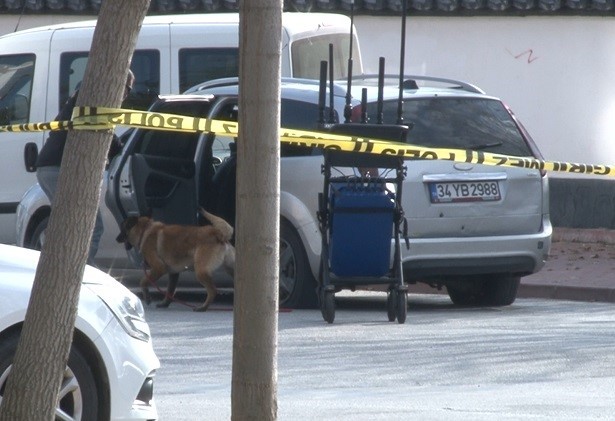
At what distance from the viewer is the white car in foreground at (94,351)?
6125mm

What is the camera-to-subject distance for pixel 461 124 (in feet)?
36.4

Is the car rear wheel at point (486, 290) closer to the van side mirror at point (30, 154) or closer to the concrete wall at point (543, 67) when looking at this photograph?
the van side mirror at point (30, 154)

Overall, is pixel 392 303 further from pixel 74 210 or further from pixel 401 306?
pixel 74 210

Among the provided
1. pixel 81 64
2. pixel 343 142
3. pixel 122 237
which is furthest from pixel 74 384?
pixel 81 64

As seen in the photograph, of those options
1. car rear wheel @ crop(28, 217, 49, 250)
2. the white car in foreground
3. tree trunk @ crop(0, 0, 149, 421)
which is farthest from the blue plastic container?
tree trunk @ crop(0, 0, 149, 421)

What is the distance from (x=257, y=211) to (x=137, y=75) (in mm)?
8688

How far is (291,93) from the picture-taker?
37.0ft

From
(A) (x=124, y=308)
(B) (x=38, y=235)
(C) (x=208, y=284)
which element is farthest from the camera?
(B) (x=38, y=235)

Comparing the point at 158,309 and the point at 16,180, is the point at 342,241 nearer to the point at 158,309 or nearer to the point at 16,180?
the point at 158,309

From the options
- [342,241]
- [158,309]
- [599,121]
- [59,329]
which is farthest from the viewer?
[599,121]

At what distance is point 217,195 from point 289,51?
208 centimetres

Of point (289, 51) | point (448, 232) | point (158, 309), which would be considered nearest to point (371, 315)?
point (448, 232)

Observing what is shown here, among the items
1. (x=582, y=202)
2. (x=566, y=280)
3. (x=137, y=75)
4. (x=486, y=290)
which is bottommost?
(x=582, y=202)

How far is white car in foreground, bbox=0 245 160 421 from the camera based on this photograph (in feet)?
20.1
